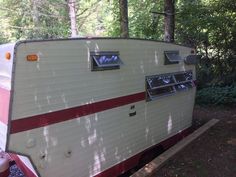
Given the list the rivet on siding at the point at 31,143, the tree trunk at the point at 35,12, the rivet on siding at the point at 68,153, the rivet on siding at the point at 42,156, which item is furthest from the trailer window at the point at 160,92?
the tree trunk at the point at 35,12

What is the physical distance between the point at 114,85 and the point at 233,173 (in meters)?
2.29

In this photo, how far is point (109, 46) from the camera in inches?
176

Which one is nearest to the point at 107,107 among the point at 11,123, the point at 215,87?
the point at 11,123

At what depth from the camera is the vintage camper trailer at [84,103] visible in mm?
3479

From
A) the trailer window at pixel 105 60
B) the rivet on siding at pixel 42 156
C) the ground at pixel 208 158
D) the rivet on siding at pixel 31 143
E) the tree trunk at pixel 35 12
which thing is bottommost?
the ground at pixel 208 158

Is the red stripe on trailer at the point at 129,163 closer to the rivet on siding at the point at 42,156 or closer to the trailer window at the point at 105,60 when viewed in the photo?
the rivet on siding at the point at 42,156

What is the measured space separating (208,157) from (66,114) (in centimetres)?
284

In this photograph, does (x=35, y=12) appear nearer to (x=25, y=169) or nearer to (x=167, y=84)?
(x=167, y=84)

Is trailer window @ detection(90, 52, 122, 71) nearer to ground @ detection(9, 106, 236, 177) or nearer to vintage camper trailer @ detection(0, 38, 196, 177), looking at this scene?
vintage camper trailer @ detection(0, 38, 196, 177)

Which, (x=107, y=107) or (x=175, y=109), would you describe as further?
(x=175, y=109)

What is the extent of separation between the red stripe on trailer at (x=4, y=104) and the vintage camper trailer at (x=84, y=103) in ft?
0.04

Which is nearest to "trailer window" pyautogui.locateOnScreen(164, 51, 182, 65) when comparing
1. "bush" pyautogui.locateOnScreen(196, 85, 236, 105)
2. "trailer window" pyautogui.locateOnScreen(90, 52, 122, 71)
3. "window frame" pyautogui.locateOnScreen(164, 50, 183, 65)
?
"window frame" pyautogui.locateOnScreen(164, 50, 183, 65)

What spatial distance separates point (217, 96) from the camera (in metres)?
10.3

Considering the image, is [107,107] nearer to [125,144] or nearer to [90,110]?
[90,110]
